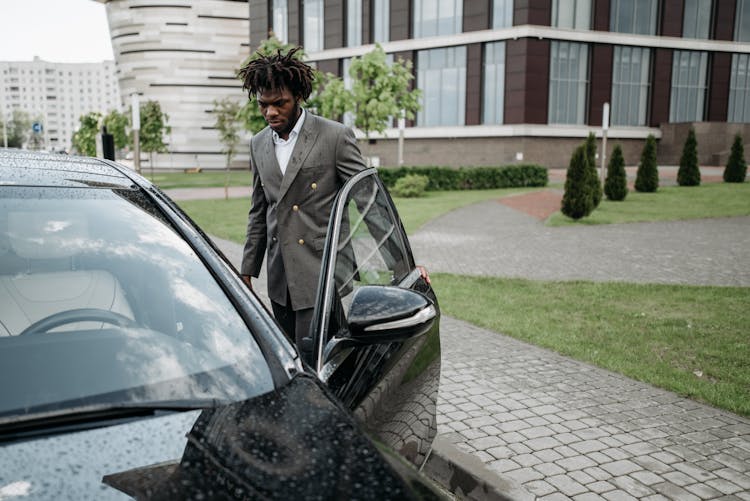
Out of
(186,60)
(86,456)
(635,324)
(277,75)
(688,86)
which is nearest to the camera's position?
(86,456)

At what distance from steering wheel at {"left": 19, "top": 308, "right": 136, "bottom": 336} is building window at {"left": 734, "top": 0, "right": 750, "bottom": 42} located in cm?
4657

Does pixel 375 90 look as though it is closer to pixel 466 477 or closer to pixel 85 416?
pixel 466 477

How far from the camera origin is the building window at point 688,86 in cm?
4131

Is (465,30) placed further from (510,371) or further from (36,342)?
(36,342)

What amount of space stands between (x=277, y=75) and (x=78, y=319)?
1636mm

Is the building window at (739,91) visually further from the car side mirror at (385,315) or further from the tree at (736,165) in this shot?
the car side mirror at (385,315)

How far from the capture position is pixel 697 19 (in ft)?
134

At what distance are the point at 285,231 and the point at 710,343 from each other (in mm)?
4707

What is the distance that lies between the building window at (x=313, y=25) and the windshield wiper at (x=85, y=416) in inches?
1852

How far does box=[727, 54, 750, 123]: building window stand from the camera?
42.1 m

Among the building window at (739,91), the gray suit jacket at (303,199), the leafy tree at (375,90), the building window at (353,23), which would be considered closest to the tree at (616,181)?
the leafy tree at (375,90)

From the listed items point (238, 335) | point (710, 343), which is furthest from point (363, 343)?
point (710, 343)

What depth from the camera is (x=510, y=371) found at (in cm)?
563

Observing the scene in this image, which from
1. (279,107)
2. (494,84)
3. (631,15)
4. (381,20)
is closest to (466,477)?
(279,107)
